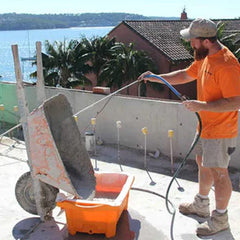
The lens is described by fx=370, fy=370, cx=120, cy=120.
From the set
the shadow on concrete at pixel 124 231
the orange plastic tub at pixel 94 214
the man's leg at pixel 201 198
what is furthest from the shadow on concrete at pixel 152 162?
the orange plastic tub at pixel 94 214

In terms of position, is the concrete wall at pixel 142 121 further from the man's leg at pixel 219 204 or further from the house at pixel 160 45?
the house at pixel 160 45

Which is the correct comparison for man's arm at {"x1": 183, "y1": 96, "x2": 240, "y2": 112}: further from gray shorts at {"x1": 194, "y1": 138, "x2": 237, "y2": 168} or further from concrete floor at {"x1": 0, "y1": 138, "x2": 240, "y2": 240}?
concrete floor at {"x1": 0, "y1": 138, "x2": 240, "y2": 240}

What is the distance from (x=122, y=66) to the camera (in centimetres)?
2175

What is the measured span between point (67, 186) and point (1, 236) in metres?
0.93

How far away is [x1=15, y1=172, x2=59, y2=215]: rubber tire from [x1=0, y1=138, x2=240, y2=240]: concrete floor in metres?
0.14

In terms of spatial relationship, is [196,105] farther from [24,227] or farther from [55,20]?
[55,20]

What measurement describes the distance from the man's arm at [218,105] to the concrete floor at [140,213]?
1371 millimetres

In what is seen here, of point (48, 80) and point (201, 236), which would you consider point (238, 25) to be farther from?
point (201, 236)

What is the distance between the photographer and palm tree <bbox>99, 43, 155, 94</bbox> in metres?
21.7

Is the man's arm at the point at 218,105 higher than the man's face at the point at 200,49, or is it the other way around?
the man's face at the point at 200,49

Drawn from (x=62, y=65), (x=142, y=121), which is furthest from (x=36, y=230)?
(x=62, y=65)

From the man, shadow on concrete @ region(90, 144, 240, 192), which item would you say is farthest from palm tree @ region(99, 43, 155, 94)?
the man

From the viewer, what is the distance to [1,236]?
388 centimetres

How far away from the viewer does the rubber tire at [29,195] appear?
406cm
